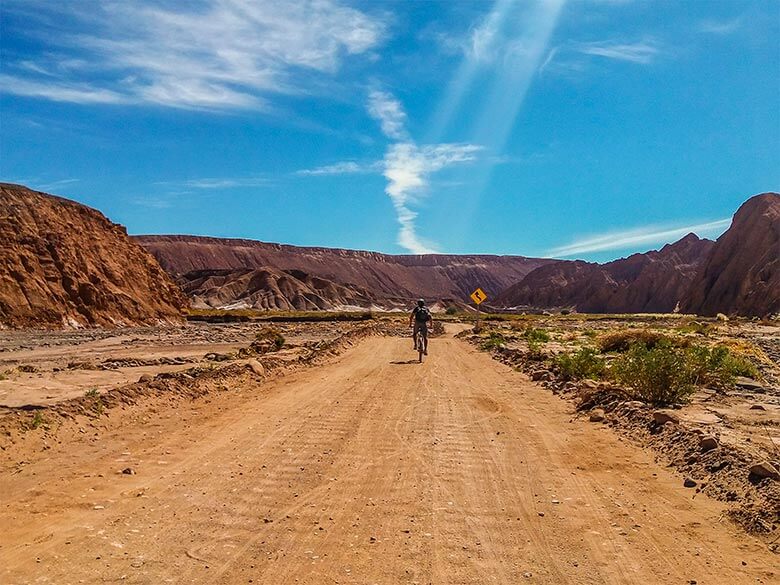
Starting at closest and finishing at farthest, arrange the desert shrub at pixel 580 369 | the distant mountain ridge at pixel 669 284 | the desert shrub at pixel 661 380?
the desert shrub at pixel 661 380 → the desert shrub at pixel 580 369 → the distant mountain ridge at pixel 669 284

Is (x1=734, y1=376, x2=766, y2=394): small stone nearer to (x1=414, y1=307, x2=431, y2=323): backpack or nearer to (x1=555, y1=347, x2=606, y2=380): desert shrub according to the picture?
(x1=555, y1=347, x2=606, y2=380): desert shrub

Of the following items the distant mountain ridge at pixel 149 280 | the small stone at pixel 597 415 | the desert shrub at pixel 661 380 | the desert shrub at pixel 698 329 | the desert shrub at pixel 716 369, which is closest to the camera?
the small stone at pixel 597 415

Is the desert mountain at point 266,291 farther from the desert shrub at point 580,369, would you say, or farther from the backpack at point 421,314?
the desert shrub at point 580,369

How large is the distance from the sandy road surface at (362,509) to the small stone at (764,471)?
0.68 meters

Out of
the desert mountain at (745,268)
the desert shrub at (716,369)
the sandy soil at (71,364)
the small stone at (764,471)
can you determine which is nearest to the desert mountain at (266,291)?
the desert mountain at (745,268)

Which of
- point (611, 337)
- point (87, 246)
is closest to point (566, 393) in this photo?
point (611, 337)

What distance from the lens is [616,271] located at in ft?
632

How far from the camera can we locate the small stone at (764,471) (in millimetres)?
6586

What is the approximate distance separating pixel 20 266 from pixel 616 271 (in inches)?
6659

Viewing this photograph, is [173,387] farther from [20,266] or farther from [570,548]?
[20,266]

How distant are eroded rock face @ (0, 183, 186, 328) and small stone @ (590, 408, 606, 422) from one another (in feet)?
170

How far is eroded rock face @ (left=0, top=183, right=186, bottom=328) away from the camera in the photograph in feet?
179

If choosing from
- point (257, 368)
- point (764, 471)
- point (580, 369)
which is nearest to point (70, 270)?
point (257, 368)

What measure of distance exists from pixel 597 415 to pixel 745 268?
96738 millimetres
